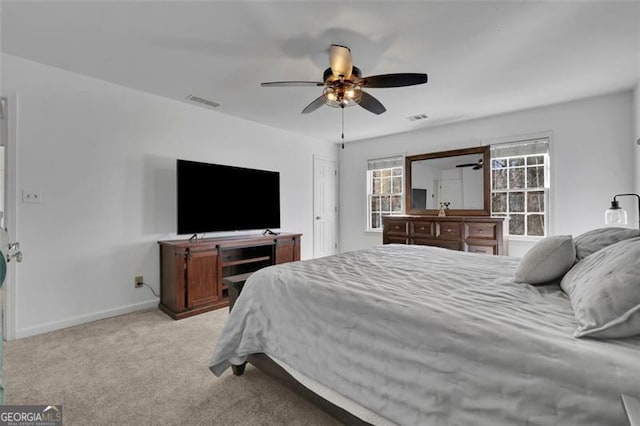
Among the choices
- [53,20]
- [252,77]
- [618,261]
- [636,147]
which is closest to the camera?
[618,261]

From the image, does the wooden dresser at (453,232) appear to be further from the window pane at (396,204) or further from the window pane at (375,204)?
the window pane at (375,204)

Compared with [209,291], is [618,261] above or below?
above

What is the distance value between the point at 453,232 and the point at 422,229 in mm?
439

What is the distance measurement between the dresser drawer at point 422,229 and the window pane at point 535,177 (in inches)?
54.4

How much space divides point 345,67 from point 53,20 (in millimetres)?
2147

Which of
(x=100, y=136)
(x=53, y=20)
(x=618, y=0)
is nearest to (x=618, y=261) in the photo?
(x=618, y=0)

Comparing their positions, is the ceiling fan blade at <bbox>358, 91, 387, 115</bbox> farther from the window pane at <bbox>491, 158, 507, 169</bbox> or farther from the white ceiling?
the window pane at <bbox>491, 158, 507, 169</bbox>

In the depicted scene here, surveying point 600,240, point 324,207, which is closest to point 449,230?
point 324,207

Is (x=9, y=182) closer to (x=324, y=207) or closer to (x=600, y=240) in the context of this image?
(x=324, y=207)

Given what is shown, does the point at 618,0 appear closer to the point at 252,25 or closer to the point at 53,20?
the point at 252,25

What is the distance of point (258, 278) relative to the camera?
1873mm

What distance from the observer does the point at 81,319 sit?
2.86 meters

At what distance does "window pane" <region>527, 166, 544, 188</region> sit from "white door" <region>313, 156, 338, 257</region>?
10.7 ft

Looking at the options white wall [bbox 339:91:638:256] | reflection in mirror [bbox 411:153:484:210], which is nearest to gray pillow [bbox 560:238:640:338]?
white wall [bbox 339:91:638:256]
